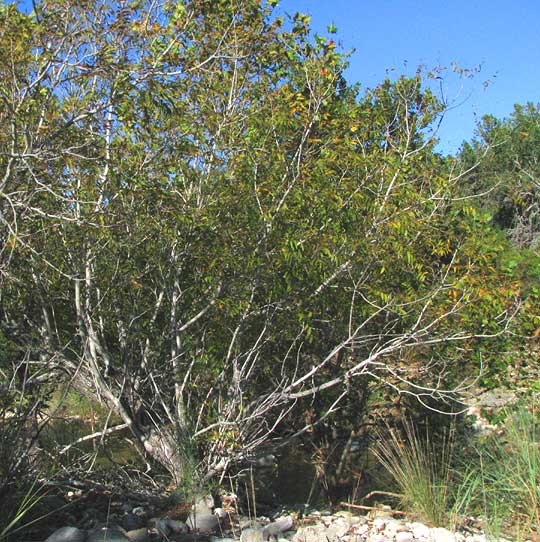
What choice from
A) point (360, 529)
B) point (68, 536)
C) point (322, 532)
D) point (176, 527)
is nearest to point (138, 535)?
point (176, 527)

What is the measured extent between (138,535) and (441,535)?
202cm

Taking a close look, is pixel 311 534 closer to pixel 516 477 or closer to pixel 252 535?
pixel 252 535

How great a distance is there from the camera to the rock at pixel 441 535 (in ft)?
15.4

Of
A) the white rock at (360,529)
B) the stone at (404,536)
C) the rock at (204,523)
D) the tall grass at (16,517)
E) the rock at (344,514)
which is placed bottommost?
the rock at (344,514)

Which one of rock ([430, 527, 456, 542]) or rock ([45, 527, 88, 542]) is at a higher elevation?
rock ([45, 527, 88, 542])

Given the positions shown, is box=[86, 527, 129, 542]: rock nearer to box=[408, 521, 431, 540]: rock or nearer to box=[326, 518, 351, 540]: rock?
box=[326, 518, 351, 540]: rock

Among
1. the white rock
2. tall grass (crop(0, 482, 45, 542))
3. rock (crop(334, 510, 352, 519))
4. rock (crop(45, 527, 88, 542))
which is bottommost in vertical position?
rock (crop(334, 510, 352, 519))

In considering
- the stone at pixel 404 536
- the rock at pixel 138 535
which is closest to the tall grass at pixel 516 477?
the stone at pixel 404 536

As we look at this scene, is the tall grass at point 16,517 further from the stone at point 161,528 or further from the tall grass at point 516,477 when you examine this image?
the tall grass at point 516,477

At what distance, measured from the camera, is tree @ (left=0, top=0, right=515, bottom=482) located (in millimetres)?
4953

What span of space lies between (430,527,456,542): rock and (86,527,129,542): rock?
1956 mm

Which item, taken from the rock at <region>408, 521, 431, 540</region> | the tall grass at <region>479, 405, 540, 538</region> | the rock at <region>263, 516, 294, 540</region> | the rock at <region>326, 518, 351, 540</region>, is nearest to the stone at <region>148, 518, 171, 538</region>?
the rock at <region>263, 516, 294, 540</region>

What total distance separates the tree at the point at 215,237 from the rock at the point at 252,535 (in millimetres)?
652

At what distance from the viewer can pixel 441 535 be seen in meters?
4.82
